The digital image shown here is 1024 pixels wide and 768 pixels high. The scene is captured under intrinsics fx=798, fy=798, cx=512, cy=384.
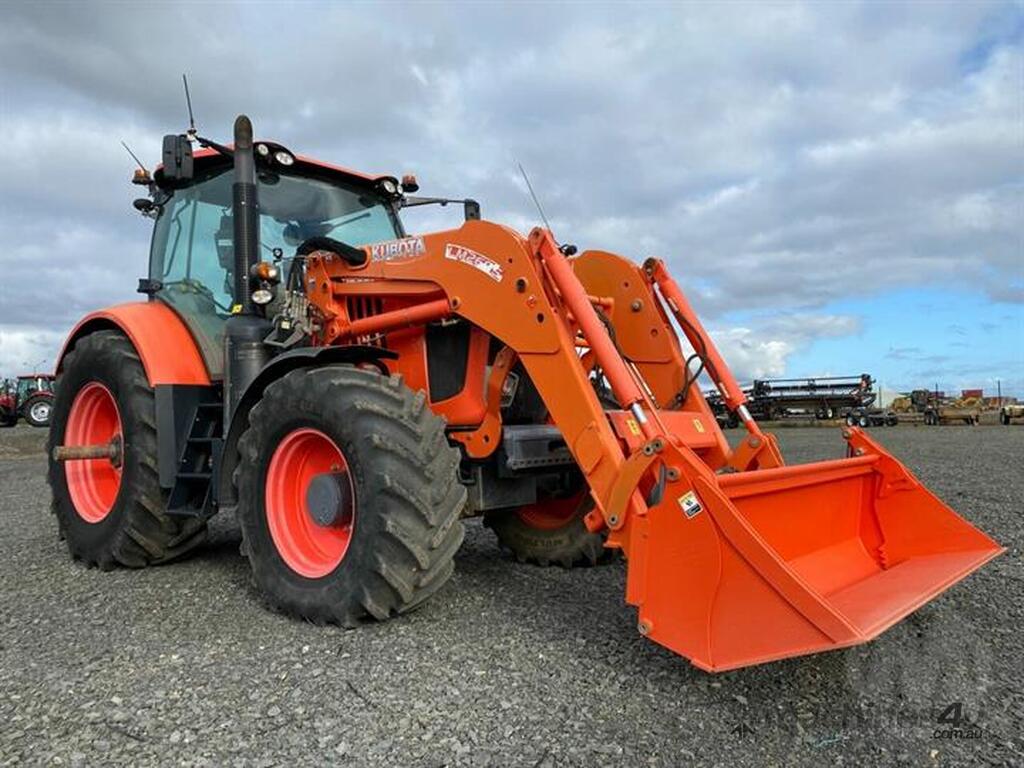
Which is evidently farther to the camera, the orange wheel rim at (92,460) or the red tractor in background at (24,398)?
the red tractor in background at (24,398)

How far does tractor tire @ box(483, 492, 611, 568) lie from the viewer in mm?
5047

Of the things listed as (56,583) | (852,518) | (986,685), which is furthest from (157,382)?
(986,685)

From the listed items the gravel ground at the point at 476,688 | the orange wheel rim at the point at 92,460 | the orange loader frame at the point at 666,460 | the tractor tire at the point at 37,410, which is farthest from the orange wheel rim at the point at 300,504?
the tractor tire at the point at 37,410

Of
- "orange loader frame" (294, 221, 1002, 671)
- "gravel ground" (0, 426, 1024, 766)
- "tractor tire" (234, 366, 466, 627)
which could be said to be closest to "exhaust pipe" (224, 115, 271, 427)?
"orange loader frame" (294, 221, 1002, 671)

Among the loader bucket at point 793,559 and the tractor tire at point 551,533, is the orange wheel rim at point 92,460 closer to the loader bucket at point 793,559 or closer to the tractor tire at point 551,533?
the tractor tire at point 551,533

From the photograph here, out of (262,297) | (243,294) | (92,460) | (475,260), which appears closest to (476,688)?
(475,260)

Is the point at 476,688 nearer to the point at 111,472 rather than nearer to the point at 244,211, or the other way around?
the point at 244,211

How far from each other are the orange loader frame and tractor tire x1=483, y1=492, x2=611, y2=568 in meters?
0.94

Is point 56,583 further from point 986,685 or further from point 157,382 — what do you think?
point 986,685

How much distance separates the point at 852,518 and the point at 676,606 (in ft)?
4.95

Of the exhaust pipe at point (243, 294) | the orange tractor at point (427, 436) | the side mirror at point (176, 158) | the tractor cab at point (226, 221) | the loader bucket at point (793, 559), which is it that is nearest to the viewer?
the loader bucket at point (793, 559)

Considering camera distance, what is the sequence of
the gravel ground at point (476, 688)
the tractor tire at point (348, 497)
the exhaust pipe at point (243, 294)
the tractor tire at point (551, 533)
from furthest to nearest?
the tractor tire at point (551, 533) → the exhaust pipe at point (243, 294) → the tractor tire at point (348, 497) → the gravel ground at point (476, 688)

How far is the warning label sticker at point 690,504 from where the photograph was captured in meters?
3.03

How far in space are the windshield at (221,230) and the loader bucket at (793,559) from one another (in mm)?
3449
